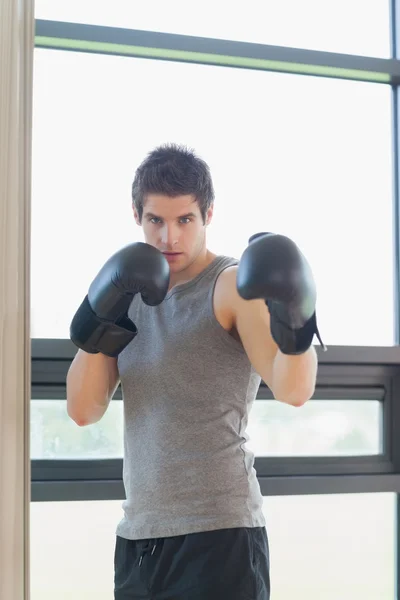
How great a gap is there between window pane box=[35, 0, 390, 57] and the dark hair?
765mm

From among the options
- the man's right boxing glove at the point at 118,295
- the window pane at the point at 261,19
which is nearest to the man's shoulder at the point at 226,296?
the man's right boxing glove at the point at 118,295

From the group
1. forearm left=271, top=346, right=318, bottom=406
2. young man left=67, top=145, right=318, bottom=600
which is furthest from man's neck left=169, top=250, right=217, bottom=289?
forearm left=271, top=346, right=318, bottom=406

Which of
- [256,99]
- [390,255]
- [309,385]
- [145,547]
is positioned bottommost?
[145,547]

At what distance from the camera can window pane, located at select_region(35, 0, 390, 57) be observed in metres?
2.12

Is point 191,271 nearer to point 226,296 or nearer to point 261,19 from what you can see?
point 226,296

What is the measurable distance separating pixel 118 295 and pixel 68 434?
0.75m

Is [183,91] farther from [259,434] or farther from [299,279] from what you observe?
[299,279]

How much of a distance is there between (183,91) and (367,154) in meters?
0.61

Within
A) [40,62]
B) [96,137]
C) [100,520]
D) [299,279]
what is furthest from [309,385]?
[40,62]

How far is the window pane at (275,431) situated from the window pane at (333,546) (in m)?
0.15

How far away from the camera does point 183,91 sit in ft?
7.14

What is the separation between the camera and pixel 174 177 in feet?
4.94

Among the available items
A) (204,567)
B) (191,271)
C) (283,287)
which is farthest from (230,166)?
(204,567)
